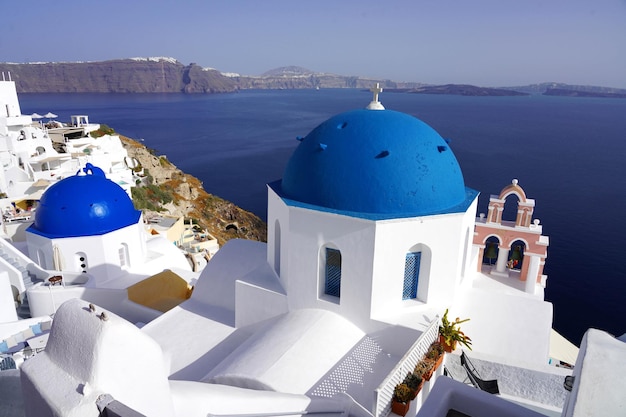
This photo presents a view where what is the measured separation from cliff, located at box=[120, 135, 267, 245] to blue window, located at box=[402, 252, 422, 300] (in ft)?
95.4

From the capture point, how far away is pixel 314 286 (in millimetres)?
9086

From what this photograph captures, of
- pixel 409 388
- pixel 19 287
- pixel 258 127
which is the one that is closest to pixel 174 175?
pixel 19 287

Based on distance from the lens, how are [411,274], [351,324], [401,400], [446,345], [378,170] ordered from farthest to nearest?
[411,274]
[351,324]
[378,170]
[446,345]
[401,400]

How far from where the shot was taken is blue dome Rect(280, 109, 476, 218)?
8.35m

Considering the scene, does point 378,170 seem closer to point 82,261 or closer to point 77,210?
point 77,210

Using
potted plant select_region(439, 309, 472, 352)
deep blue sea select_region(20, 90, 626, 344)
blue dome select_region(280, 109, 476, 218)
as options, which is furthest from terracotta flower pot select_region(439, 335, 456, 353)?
deep blue sea select_region(20, 90, 626, 344)

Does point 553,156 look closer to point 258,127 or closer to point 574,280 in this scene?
point 574,280

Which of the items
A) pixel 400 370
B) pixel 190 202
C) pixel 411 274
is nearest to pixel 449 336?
pixel 411 274

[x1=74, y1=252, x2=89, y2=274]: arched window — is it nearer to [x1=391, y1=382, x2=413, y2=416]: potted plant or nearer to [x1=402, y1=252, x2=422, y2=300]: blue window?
[x1=402, y1=252, x2=422, y2=300]: blue window

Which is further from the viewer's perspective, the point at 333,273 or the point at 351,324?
the point at 333,273

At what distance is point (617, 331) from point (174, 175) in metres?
40.5

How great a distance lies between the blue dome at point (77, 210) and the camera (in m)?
14.5

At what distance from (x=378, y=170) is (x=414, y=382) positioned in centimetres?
400

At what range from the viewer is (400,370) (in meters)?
6.89
